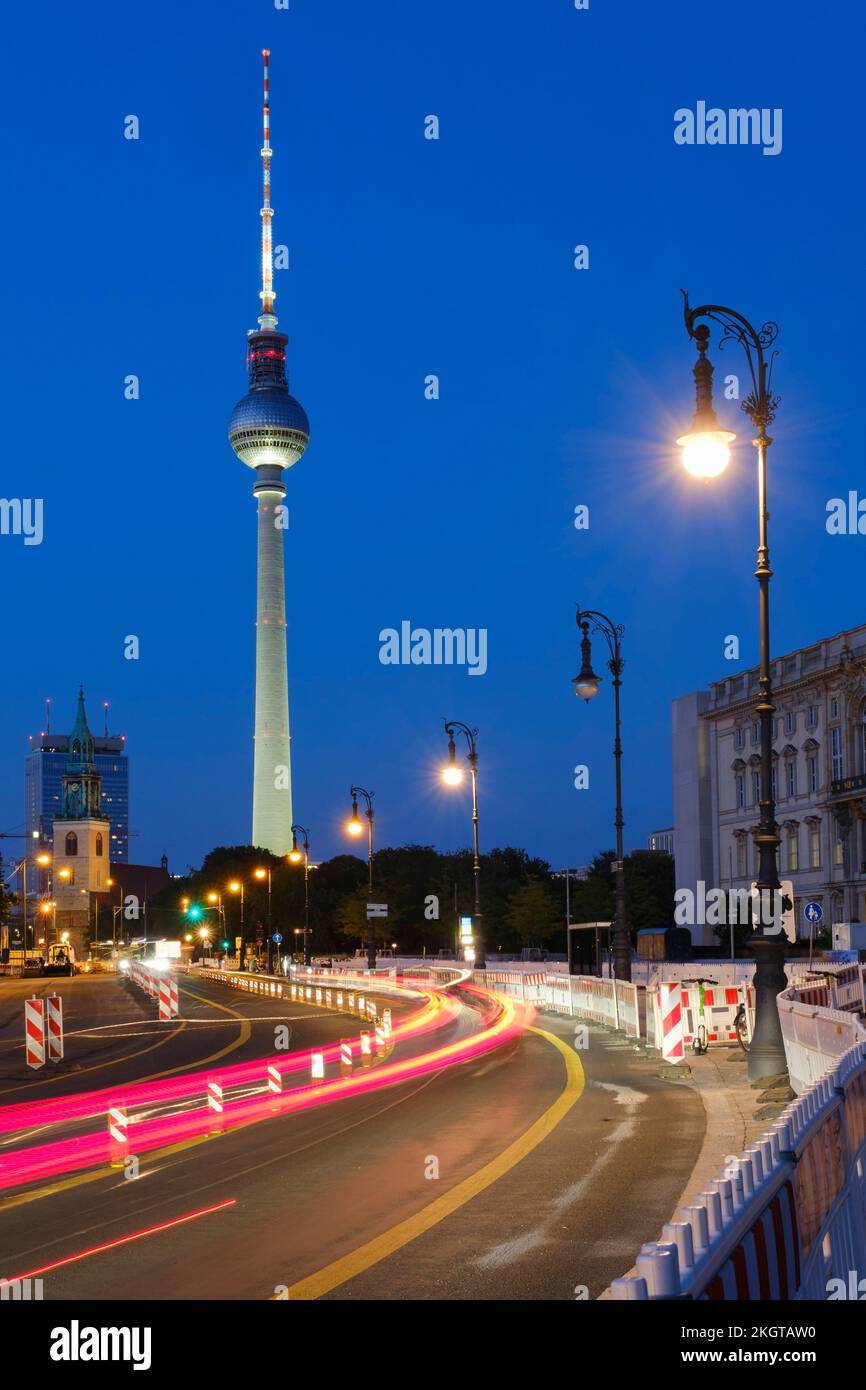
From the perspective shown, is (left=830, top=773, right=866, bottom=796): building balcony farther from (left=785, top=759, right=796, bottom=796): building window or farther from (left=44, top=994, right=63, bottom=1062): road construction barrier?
(left=44, top=994, right=63, bottom=1062): road construction barrier

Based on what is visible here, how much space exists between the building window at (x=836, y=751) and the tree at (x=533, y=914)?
122ft

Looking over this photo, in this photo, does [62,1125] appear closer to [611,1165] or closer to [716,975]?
[611,1165]

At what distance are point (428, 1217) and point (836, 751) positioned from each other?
271 feet

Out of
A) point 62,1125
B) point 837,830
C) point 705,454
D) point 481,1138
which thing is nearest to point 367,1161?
point 481,1138

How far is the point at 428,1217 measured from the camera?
1291 centimetres

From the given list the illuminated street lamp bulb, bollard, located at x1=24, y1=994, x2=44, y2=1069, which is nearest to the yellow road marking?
the illuminated street lamp bulb

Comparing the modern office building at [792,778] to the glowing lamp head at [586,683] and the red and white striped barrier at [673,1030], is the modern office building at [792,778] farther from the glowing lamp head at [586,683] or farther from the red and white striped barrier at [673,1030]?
the red and white striped barrier at [673,1030]

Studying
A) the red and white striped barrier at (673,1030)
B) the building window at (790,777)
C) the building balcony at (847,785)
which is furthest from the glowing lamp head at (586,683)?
the building window at (790,777)

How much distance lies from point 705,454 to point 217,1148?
10.2m

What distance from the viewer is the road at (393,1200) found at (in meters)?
10.6

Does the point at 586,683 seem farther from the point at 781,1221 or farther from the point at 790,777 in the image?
the point at 790,777

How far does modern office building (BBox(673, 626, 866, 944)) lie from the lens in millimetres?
88625

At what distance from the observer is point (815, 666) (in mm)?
93625

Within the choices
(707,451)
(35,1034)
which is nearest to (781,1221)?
(707,451)
